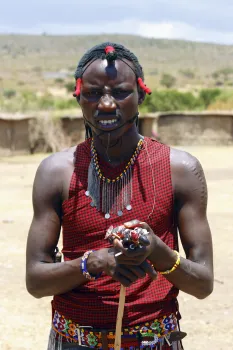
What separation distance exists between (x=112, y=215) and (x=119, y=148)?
21cm

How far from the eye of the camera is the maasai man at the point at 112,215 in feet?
6.31

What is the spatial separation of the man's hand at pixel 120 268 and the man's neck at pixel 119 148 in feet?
1.11

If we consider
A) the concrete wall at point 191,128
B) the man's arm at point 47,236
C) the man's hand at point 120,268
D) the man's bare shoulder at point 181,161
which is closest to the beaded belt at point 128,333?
the man's arm at point 47,236

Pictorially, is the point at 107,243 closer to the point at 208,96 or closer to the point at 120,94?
the point at 120,94

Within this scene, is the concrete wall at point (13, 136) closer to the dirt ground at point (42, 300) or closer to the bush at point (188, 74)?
the dirt ground at point (42, 300)

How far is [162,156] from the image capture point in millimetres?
2031

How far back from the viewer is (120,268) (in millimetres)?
1747

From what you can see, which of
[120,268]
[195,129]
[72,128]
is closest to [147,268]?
[120,268]

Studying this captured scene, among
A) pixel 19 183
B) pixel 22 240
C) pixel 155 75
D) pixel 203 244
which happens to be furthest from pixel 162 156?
pixel 155 75

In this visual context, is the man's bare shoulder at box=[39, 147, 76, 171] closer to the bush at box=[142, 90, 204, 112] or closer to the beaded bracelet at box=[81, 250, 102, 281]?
the beaded bracelet at box=[81, 250, 102, 281]

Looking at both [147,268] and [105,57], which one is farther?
[105,57]

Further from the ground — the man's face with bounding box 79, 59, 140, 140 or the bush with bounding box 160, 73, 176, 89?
the man's face with bounding box 79, 59, 140, 140

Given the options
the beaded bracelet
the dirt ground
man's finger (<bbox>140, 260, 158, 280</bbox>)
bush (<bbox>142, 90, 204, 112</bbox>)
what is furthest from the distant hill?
man's finger (<bbox>140, 260, 158, 280</bbox>)

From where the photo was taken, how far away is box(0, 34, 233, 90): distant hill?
62.5m
